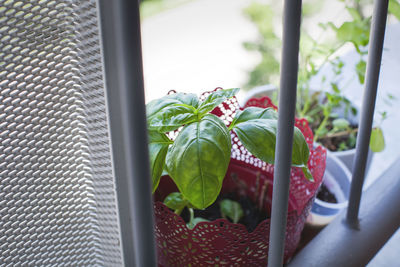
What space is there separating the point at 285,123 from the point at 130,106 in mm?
134

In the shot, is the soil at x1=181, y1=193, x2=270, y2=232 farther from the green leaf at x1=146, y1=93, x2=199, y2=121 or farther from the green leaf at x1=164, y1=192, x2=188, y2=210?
the green leaf at x1=146, y1=93, x2=199, y2=121

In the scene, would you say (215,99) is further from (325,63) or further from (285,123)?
(325,63)

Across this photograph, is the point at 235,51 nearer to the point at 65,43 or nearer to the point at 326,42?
the point at 326,42

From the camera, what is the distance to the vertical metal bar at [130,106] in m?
0.25

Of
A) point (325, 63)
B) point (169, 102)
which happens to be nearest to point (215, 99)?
point (169, 102)

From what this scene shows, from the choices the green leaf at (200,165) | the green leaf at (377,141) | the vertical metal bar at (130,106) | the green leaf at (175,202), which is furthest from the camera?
the green leaf at (377,141)

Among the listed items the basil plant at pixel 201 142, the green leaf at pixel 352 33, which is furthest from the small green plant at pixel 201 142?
the green leaf at pixel 352 33

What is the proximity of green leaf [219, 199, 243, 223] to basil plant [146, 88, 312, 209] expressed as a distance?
17 centimetres

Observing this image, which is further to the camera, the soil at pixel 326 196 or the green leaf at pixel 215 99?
the soil at pixel 326 196

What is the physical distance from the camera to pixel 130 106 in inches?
10.5

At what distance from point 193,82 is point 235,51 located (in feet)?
1.17

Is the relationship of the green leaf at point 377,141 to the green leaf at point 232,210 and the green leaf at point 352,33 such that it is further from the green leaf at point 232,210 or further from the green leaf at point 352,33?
the green leaf at point 232,210

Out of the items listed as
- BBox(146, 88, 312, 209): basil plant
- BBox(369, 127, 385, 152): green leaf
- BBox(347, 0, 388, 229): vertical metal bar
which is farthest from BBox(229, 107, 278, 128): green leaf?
BBox(369, 127, 385, 152): green leaf

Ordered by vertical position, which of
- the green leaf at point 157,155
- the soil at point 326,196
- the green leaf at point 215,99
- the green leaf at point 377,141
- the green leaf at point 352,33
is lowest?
the soil at point 326,196
